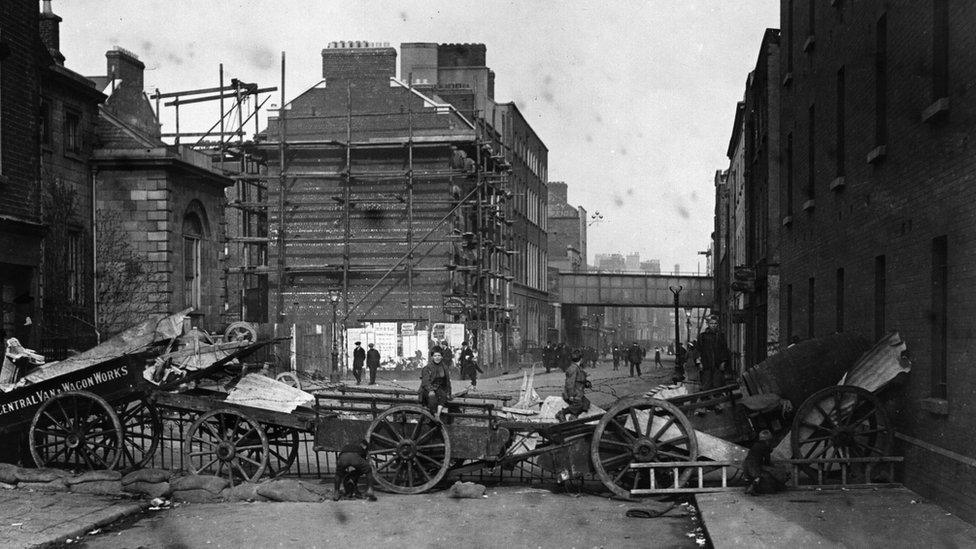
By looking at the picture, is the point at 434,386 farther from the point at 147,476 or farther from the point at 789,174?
the point at 789,174

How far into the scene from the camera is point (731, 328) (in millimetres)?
42625

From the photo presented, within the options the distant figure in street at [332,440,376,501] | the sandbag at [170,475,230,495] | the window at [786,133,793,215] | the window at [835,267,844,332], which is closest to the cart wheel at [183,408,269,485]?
the sandbag at [170,475,230,495]

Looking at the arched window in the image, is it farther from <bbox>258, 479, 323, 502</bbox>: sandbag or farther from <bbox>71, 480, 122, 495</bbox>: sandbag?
<bbox>258, 479, 323, 502</bbox>: sandbag

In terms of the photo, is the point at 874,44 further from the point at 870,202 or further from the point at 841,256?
the point at 841,256

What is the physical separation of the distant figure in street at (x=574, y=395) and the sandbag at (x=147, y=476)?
505 cm

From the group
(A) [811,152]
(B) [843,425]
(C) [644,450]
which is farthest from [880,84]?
(C) [644,450]

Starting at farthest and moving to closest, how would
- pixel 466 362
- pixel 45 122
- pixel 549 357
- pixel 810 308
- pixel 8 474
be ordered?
1. pixel 549 357
2. pixel 466 362
3. pixel 45 122
4. pixel 810 308
5. pixel 8 474

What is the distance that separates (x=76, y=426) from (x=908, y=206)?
10645 millimetres

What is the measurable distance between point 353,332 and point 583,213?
57702 millimetres

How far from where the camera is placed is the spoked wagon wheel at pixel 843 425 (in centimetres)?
1109

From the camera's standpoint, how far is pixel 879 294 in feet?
42.0

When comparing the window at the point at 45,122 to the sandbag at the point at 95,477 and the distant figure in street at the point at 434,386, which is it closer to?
the sandbag at the point at 95,477

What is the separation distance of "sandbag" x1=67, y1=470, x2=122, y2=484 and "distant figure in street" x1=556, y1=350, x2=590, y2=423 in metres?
5.66

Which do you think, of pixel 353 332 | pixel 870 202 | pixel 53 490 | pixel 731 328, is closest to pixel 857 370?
pixel 870 202
